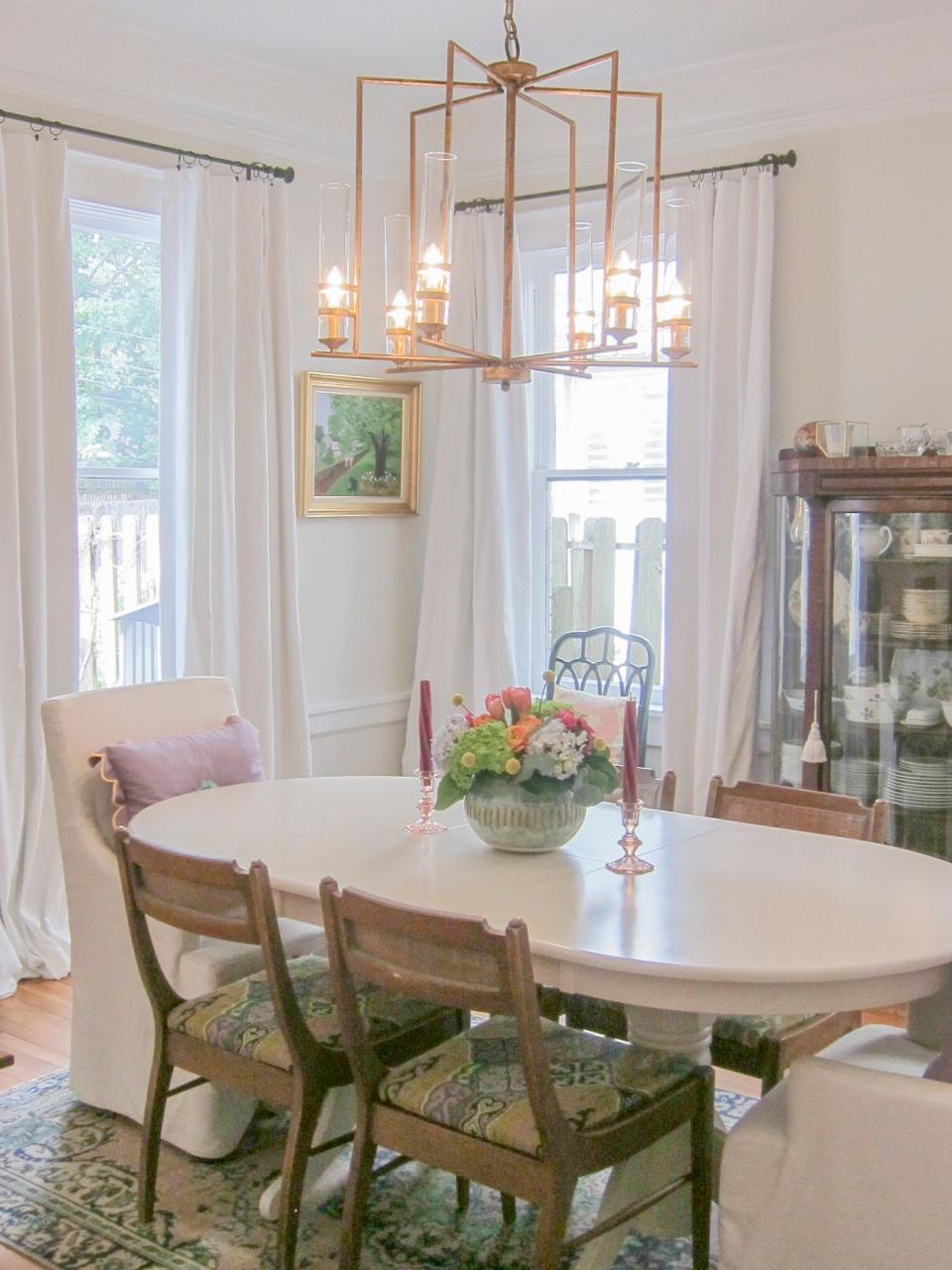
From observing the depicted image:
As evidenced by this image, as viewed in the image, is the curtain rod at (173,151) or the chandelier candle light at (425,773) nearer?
the chandelier candle light at (425,773)

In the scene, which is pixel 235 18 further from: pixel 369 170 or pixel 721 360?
pixel 721 360

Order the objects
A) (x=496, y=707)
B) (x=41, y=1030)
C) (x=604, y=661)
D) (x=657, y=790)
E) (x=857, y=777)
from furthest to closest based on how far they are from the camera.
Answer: (x=604, y=661), (x=857, y=777), (x=41, y=1030), (x=657, y=790), (x=496, y=707)

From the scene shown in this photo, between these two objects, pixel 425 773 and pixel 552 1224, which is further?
pixel 425 773

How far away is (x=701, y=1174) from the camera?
2.45 meters

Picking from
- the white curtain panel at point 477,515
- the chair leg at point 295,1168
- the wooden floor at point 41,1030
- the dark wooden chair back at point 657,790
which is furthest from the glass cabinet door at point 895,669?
the chair leg at point 295,1168

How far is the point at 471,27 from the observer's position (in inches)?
169

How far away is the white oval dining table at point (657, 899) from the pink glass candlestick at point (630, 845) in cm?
3

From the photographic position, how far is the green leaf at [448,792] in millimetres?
2746

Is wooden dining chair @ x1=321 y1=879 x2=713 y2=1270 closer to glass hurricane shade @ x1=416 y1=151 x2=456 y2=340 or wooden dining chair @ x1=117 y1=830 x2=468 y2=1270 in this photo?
wooden dining chair @ x1=117 y1=830 x2=468 y2=1270

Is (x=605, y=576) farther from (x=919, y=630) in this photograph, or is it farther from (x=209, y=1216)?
(x=209, y=1216)

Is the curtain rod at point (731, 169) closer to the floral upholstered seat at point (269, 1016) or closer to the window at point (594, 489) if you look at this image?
the window at point (594, 489)

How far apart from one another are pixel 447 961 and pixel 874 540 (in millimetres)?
2413

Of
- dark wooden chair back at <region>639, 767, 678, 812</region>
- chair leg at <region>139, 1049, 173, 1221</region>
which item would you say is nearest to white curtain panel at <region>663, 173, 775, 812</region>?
dark wooden chair back at <region>639, 767, 678, 812</region>

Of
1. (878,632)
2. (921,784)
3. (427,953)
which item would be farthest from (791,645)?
(427,953)
